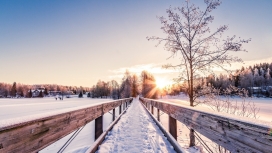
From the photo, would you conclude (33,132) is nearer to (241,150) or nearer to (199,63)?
(241,150)

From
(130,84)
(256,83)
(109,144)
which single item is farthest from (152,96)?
(256,83)

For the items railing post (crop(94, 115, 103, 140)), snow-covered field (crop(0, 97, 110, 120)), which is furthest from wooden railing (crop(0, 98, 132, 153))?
snow-covered field (crop(0, 97, 110, 120))

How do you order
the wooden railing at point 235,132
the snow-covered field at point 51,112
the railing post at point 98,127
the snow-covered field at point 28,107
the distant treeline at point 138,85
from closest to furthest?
the wooden railing at point 235,132, the snow-covered field at point 51,112, the railing post at point 98,127, the snow-covered field at point 28,107, the distant treeline at point 138,85

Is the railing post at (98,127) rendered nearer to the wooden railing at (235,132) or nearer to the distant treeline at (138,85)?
the wooden railing at (235,132)

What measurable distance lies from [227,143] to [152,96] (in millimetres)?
57955

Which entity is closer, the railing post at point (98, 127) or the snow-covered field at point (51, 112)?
the snow-covered field at point (51, 112)

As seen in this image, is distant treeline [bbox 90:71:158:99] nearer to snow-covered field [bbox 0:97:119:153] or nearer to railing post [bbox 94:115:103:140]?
snow-covered field [bbox 0:97:119:153]

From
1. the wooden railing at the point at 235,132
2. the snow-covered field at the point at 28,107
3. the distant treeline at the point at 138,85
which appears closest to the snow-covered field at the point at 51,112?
the snow-covered field at the point at 28,107

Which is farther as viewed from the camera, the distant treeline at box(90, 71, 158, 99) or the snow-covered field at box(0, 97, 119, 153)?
the distant treeline at box(90, 71, 158, 99)

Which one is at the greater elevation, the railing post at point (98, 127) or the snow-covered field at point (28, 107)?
the railing post at point (98, 127)

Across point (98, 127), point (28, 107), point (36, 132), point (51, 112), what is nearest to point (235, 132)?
point (36, 132)

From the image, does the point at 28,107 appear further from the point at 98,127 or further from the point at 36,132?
the point at 36,132

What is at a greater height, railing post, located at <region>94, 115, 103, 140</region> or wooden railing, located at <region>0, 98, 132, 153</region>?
wooden railing, located at <region>0, 98, 132, 153</region>

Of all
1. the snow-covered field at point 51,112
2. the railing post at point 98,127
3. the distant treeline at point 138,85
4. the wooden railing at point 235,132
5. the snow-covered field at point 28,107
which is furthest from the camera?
the distant treeline at point 138,85
